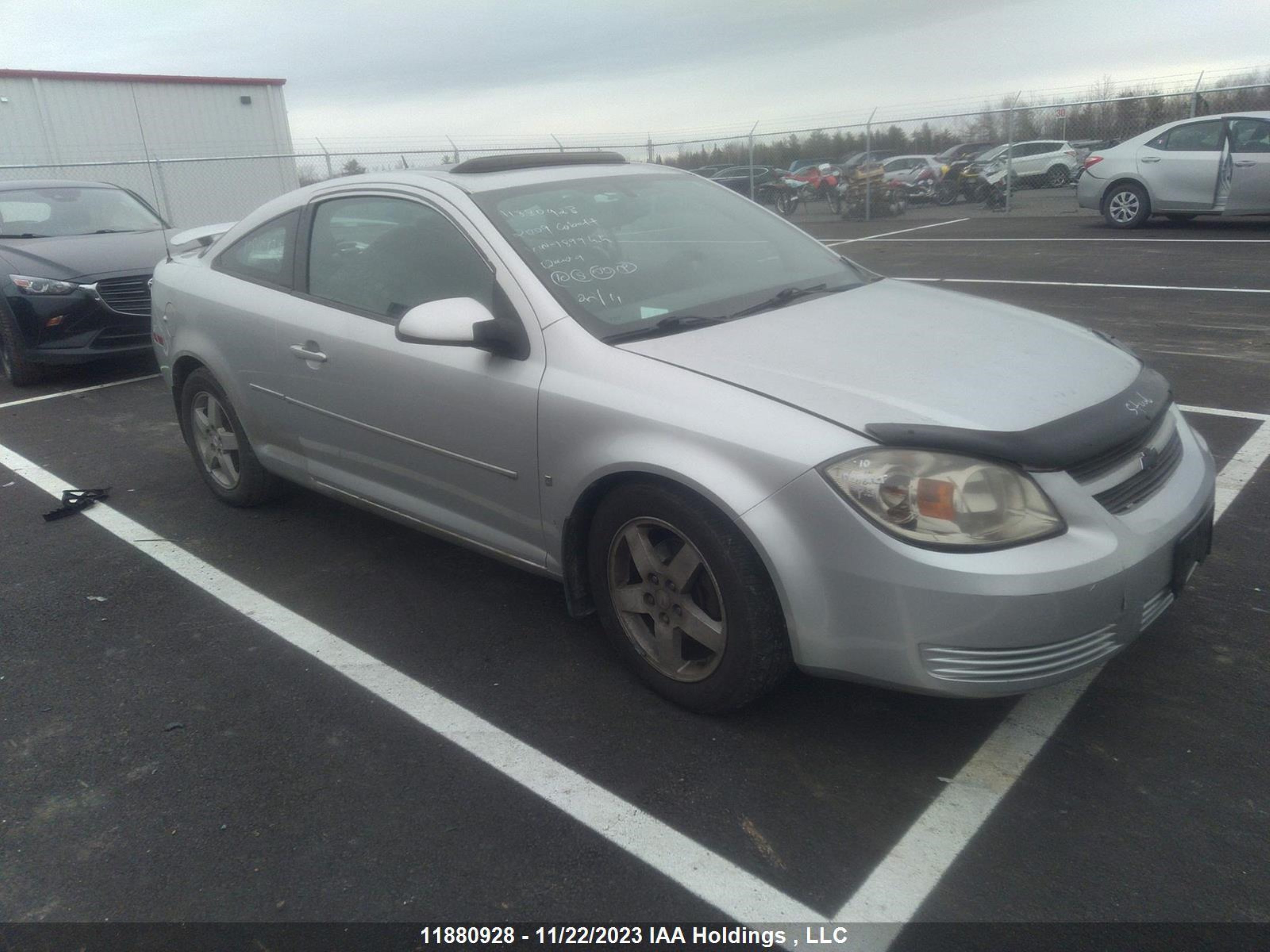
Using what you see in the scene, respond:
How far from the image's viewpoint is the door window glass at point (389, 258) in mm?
3410

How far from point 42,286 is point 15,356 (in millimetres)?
607

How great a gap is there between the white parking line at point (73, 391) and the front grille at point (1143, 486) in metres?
7.40

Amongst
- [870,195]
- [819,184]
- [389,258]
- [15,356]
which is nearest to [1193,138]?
[870,195]

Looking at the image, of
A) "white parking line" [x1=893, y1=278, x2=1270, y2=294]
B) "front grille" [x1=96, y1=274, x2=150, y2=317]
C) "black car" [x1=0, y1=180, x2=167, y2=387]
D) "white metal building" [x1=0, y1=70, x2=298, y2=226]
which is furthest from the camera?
"white metal building" [x1=0, y1=70, x2=298, y2=226]

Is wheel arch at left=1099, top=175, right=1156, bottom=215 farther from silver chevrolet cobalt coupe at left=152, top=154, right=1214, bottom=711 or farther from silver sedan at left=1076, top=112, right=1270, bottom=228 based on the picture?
silver chevrolet cobalt coupe at left=152, top=154, right=1214, bottom=711

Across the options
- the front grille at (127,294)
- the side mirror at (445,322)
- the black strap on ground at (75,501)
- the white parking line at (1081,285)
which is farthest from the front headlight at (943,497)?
the front grille at (127,294)

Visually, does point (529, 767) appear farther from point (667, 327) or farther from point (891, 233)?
point (891, 233)

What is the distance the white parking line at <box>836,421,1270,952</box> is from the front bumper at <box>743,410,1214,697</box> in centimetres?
31

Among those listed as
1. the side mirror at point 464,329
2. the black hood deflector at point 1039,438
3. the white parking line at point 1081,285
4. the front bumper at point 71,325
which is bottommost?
the white parking line at point 1081,285

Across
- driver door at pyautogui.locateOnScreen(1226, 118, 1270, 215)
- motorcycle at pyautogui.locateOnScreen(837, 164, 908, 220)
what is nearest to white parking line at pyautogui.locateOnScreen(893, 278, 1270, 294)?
driver door at pyautogui.locateOnScreen(1226, 118, 1270, 215)

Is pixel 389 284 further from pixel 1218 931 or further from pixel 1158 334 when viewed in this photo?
pixel 1158 334

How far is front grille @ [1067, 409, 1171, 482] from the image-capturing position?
8.25 ft

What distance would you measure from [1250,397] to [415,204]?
4888 millimetres

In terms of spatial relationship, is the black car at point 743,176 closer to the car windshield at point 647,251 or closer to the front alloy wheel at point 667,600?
the car windshield at point 647,251
